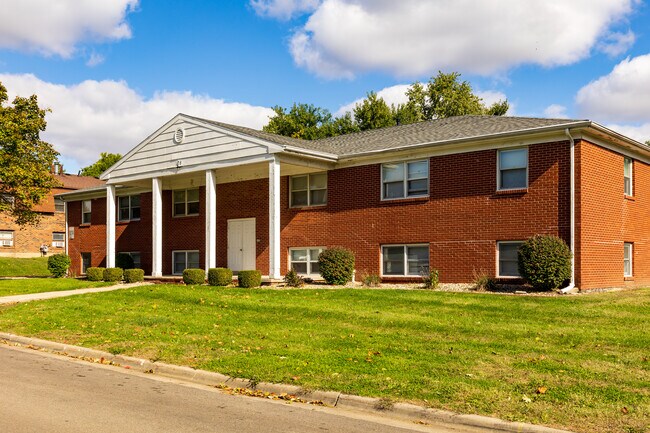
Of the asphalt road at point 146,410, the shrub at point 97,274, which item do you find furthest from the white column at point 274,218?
the asphalt road at point 146,410

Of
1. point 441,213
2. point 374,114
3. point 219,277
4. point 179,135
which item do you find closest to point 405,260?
point 441,213

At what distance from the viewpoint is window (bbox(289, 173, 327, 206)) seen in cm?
2470

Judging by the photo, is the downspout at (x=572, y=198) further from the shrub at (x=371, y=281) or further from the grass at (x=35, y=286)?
the grass at (x=35, y=286)

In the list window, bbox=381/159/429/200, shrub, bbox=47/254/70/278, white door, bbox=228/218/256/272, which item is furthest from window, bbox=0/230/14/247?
window, bbox=381/159/429/200

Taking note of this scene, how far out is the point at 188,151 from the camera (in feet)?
83.3

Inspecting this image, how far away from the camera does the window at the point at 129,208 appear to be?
108 ft

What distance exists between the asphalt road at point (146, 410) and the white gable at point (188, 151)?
13.9 metres

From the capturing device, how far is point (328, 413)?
7504 millimetres

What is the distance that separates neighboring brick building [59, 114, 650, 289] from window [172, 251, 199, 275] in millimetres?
102

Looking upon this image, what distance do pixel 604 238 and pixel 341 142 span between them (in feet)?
36.6

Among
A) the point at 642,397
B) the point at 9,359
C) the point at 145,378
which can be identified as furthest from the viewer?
the point at 9,359

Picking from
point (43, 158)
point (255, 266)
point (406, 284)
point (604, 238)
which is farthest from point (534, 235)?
point (43, 158)

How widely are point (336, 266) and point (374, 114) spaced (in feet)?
108

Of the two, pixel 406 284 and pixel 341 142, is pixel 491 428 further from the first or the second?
pixel 341 142
